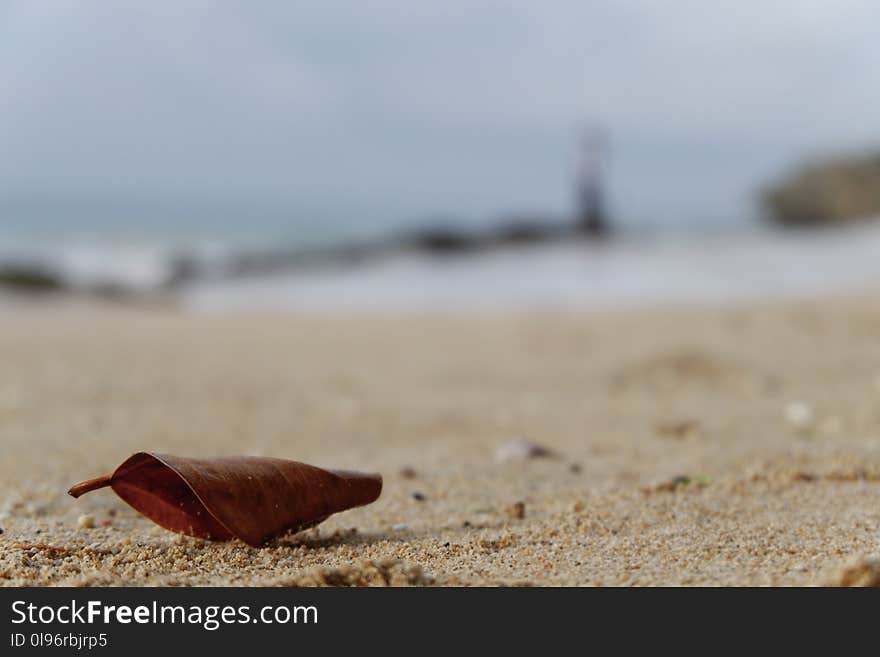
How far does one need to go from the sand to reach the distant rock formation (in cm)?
636

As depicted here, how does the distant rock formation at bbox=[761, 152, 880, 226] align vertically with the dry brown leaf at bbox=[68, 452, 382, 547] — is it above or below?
above

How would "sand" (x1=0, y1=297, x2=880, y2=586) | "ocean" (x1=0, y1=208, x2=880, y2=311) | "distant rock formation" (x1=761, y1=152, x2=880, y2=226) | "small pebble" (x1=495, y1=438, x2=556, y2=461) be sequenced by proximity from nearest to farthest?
"sand" (x1=0, y1=297, x2=880, y2=586), "small pebble" (x1=495, y1=438, x2=556, y2=461), "ocean" (x1=0, y1=208, x2=880, y2=311), "distant rock formation" (x1=761, y1=152, x2=880, y2=226)

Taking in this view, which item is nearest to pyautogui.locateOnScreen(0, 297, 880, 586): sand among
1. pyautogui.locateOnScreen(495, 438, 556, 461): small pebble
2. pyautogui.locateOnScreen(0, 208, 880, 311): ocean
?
pyautogui.locateOnScreen(495, 438, 556, 461): small pebble

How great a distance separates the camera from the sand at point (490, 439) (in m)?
1.87

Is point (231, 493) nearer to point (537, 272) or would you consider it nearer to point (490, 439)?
point (490, 439)

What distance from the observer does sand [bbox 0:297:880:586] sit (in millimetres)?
1874

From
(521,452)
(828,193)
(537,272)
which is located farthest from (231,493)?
(828,193)

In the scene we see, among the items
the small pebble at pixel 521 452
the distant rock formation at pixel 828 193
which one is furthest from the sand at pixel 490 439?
the distant rock formation at pixel 828 193

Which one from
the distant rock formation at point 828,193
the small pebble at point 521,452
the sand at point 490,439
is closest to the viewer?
the sand at point 490,439

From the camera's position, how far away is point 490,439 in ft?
12.2

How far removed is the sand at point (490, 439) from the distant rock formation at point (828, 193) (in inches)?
250

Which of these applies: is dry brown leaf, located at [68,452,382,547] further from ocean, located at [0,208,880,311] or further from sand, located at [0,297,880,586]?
ocean, located at [0,208,880,311]

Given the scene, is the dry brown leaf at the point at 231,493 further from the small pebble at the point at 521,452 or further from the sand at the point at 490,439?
the small pebble at the point at 521,452
